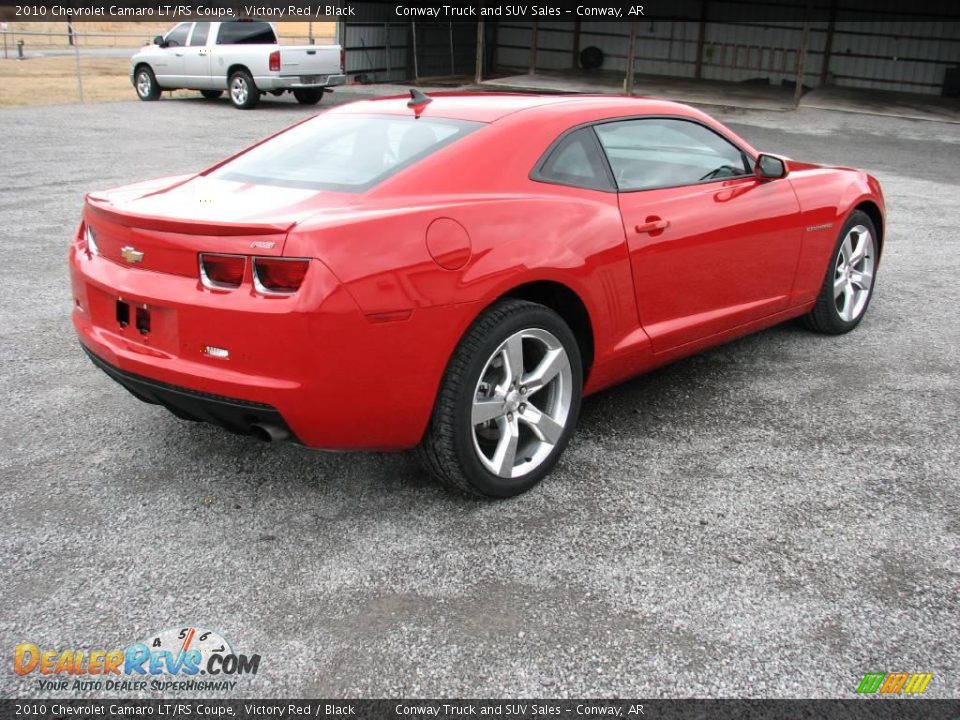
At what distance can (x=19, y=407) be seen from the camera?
4.37 metres

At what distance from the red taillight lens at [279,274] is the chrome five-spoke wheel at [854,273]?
3533 mm

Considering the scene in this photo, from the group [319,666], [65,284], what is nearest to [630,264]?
[319,666]

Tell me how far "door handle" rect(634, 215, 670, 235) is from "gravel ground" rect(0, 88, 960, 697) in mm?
899

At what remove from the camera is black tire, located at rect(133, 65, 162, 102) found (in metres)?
20.5

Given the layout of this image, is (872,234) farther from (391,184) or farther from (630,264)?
(391,184)

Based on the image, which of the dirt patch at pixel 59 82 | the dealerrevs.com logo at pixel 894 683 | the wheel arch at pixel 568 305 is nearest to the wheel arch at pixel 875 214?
the wheel arch at pixel 568 305

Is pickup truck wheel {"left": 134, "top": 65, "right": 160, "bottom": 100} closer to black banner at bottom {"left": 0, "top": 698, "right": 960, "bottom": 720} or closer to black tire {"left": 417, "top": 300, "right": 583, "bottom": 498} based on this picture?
black tire {"left": 417, "top": 300, "right": 583, "bottom": 498}

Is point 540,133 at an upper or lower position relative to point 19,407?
upper

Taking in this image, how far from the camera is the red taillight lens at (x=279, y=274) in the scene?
117 inches

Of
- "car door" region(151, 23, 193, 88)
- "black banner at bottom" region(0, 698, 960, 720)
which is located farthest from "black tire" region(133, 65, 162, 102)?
"black banner at bottom" region(0, 698, 960, 720)

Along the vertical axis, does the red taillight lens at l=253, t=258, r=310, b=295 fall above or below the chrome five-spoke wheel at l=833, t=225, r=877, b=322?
above

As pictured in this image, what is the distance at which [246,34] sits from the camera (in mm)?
19703

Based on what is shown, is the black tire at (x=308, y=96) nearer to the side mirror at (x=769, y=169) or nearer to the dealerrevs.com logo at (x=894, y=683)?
the side mirror at (x=769, y=169)

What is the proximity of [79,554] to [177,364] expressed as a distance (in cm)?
70
